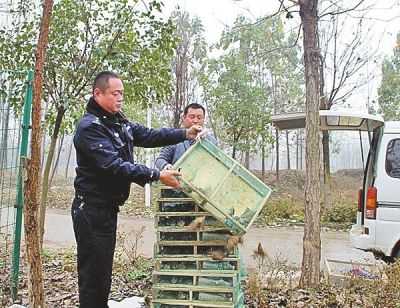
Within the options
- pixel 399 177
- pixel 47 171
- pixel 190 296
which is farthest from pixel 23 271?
pixel 399 177

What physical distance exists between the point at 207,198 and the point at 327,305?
1.56 meters

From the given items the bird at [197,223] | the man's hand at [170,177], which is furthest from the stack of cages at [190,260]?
the man's hand at [170,177]

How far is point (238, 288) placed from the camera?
3215mm

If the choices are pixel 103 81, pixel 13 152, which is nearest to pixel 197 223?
pixel 103 81

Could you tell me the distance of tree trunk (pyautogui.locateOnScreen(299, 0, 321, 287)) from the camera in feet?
14.4

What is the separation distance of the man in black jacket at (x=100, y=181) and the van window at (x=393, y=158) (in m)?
3.52

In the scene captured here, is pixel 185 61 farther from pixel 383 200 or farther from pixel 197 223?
pixel 197 223

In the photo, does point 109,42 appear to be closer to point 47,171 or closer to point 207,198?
point 47,171

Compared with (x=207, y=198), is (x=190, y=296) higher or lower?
lower

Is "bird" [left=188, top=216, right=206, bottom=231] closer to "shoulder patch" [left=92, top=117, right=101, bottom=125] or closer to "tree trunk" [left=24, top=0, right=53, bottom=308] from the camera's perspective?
"shoulder patch" [left=92, top=117, right=101, bottom=125]

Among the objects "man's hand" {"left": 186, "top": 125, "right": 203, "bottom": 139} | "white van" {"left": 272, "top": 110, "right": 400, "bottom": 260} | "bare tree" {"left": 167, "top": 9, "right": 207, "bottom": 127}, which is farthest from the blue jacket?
"bare tree" {"left": 167, "top": 9, "right": 207, "bottom": 127}

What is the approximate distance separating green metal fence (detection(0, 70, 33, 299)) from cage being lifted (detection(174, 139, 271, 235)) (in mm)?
1689

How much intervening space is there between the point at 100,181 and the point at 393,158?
3.91 metres

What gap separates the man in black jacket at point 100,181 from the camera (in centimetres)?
271
